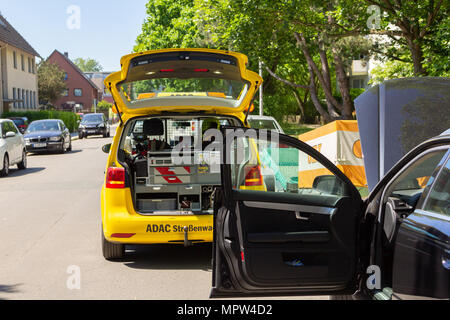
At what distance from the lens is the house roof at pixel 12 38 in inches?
1925

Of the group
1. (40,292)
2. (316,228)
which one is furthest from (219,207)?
(40,292)

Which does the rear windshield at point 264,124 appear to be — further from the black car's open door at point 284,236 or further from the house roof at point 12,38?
the house roof at point 12,38

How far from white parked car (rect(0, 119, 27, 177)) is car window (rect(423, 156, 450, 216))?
595 inches

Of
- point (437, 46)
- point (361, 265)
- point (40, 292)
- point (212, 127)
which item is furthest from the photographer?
point (437, 46)

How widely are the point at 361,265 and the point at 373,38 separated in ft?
73.4

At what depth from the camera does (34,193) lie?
12922mm

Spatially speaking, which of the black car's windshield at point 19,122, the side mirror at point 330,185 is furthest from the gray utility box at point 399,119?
the black car's windshield at point 19,122

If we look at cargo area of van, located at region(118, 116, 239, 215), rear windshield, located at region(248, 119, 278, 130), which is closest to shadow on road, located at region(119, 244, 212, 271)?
cargo area of van, located at region(118, 116, 239, 215)

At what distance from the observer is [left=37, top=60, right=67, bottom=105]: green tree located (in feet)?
224

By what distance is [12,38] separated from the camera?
51406mm

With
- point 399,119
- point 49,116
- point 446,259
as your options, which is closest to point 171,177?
point 399,119

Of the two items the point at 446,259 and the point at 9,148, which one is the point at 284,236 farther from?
the point at 9,148

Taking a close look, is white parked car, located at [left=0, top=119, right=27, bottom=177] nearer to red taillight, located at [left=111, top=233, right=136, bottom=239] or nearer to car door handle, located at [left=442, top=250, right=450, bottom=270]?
red taillight, located at [left=111, top=233, right=136, bottom=239]

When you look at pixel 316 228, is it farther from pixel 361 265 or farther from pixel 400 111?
pixel 400 111
